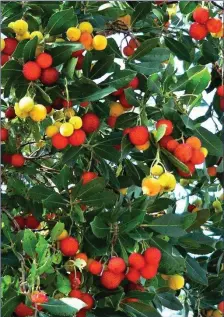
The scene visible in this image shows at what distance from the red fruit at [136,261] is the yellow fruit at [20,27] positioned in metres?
0.57

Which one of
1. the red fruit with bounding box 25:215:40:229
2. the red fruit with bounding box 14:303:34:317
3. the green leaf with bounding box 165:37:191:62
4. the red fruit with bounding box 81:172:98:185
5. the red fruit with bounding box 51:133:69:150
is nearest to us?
the red fruit with bounding box 14:303:34:317

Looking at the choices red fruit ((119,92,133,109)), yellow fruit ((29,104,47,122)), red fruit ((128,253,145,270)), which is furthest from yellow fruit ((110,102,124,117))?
red fruit ((128,253,145,270))

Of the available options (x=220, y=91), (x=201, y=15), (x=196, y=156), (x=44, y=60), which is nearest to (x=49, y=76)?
(x=44, y=60)

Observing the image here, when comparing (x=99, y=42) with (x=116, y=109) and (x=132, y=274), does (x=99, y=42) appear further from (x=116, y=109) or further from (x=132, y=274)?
(x=132, y=274)

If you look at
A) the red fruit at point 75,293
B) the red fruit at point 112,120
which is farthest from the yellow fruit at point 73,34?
the red fruit at point 75,293

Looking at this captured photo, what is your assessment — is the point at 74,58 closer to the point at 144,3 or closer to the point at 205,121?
the point at 144,3

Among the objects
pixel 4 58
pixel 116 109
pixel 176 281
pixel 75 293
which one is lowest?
pixel 176 281

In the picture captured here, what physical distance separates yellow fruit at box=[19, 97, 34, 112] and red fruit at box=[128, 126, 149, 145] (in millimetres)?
239

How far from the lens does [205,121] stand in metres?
2.25

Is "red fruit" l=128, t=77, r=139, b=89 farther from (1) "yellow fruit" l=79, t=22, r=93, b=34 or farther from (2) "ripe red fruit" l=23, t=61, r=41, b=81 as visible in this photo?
(2) "ripe red fruit" l=23, t=61, r=41, b=81

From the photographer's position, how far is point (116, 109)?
1.90 metres

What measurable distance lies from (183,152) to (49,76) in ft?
1.14

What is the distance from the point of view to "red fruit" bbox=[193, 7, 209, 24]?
6.50 ft

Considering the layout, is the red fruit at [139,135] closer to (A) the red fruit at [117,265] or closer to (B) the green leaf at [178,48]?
(A) the red fruit at [117,265]
